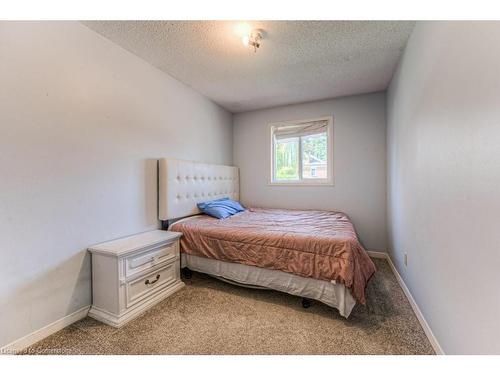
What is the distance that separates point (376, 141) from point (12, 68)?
3.76 m

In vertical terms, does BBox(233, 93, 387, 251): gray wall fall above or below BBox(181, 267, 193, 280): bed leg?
above

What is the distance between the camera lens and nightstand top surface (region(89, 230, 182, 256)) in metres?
1.67

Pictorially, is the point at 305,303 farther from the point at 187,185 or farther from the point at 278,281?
the point at 187,185

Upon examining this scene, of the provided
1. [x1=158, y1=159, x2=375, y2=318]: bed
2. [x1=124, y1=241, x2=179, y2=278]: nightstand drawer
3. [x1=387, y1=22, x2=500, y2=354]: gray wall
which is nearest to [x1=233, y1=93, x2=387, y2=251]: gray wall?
[x1=158, y1=159, x2=375, y2=318]: bed

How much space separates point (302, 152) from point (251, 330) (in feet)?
9.11

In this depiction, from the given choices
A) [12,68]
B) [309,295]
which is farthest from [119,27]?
[309,295]

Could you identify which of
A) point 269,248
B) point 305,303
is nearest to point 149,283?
point 269,248

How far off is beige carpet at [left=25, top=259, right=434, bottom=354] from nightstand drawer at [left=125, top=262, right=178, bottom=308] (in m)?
0.15

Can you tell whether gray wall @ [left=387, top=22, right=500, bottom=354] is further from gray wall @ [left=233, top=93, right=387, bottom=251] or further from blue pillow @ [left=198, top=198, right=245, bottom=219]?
blue pillow @ [left=198, top=198, right=245, bottom=219]

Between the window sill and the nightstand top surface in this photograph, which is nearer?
the nightstand top surface

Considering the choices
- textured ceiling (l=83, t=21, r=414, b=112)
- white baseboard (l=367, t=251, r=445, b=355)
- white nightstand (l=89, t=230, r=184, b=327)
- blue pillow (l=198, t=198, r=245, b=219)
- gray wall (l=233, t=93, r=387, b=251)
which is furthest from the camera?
gray wall (l=233, t=93, r=387, b=251)

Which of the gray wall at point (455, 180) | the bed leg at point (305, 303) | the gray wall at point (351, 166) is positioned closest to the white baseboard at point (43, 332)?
the bed leg at point (305, 303)

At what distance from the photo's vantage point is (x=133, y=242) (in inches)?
74.7

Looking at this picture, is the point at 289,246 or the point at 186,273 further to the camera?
the point at 186,273
